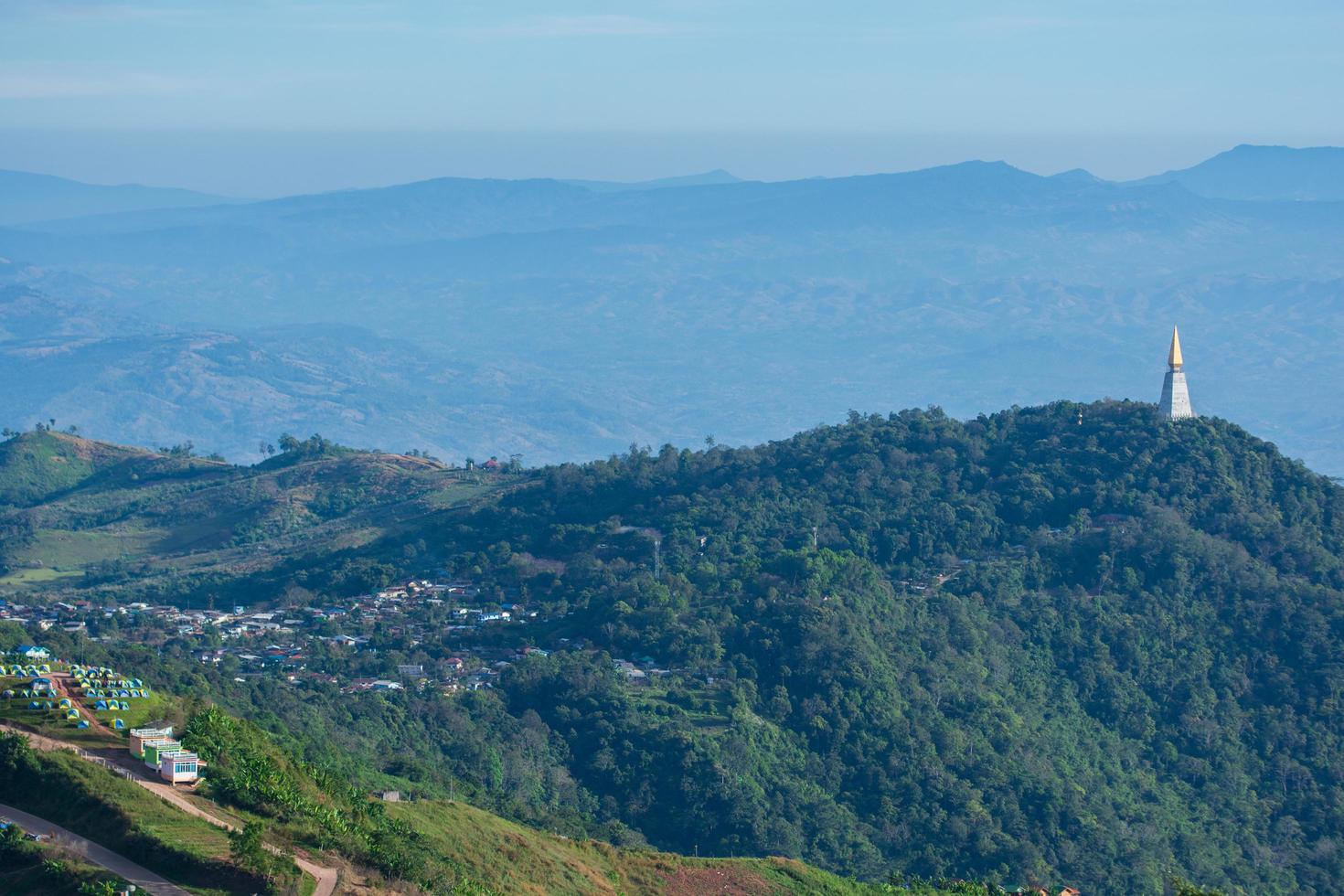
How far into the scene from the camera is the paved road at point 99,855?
1013 inches

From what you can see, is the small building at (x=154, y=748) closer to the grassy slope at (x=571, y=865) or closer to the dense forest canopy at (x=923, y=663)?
the grassy slope at (x=571, y=865)

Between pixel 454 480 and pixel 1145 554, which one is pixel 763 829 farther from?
pixel 454 480

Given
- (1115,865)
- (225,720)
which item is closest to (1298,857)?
(1115,865)

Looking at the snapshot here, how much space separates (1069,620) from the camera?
59688 millimetres

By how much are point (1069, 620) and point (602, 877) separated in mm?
28567

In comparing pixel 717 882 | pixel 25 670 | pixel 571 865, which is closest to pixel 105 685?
pixel 25 670

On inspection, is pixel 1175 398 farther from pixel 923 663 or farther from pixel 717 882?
pixel 717 882

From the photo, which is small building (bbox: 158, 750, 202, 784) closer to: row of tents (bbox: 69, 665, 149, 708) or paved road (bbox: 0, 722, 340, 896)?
paved road (bbox: 0, 722, 340, 896)

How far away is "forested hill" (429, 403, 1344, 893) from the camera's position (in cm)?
4878

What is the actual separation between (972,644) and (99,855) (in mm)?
35793

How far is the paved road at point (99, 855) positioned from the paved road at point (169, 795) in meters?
0.12

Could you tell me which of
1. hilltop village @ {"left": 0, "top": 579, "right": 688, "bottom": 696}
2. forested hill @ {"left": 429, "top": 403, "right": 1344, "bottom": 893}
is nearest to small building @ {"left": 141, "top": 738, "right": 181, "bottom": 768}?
forested hill @ {"left": 429, "top": 403, "right": 1344, "bottom": 893}

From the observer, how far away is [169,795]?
29.3m

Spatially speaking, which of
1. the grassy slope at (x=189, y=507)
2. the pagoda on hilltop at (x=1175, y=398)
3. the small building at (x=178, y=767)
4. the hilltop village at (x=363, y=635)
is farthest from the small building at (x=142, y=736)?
the pagoda on hilltop at (x=1175, y=398)
